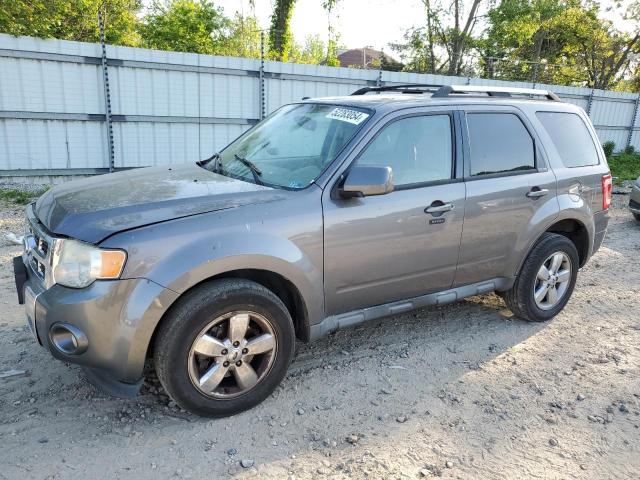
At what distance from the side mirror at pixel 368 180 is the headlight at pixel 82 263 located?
1.35 metres

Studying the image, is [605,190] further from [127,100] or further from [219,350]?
[127,100]

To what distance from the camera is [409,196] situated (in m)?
3.53

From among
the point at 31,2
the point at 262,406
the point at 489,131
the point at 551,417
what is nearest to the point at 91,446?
the point at 262,406

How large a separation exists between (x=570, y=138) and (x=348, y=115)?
2200 millimetres

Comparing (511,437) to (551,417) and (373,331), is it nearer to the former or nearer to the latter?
(551,417)

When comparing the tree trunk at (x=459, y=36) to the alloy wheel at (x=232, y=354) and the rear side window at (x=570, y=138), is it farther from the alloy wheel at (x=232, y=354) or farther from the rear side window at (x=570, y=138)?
the alloy wheel at (x=232, y=354)

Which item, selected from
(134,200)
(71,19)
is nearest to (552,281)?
(134,200)

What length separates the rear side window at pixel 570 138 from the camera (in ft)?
14.6

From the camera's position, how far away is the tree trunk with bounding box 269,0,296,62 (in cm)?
1719

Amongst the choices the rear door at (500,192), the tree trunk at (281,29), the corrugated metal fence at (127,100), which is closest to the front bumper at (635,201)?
the rear door at (500,192)

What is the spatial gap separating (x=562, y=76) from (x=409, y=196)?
89.3 ft

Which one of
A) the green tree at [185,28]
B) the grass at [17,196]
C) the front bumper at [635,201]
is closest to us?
the grass at [17,196]

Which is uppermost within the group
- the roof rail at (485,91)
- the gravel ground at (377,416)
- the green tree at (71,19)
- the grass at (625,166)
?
the green tree at (71,19)

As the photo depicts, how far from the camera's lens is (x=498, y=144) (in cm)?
406
